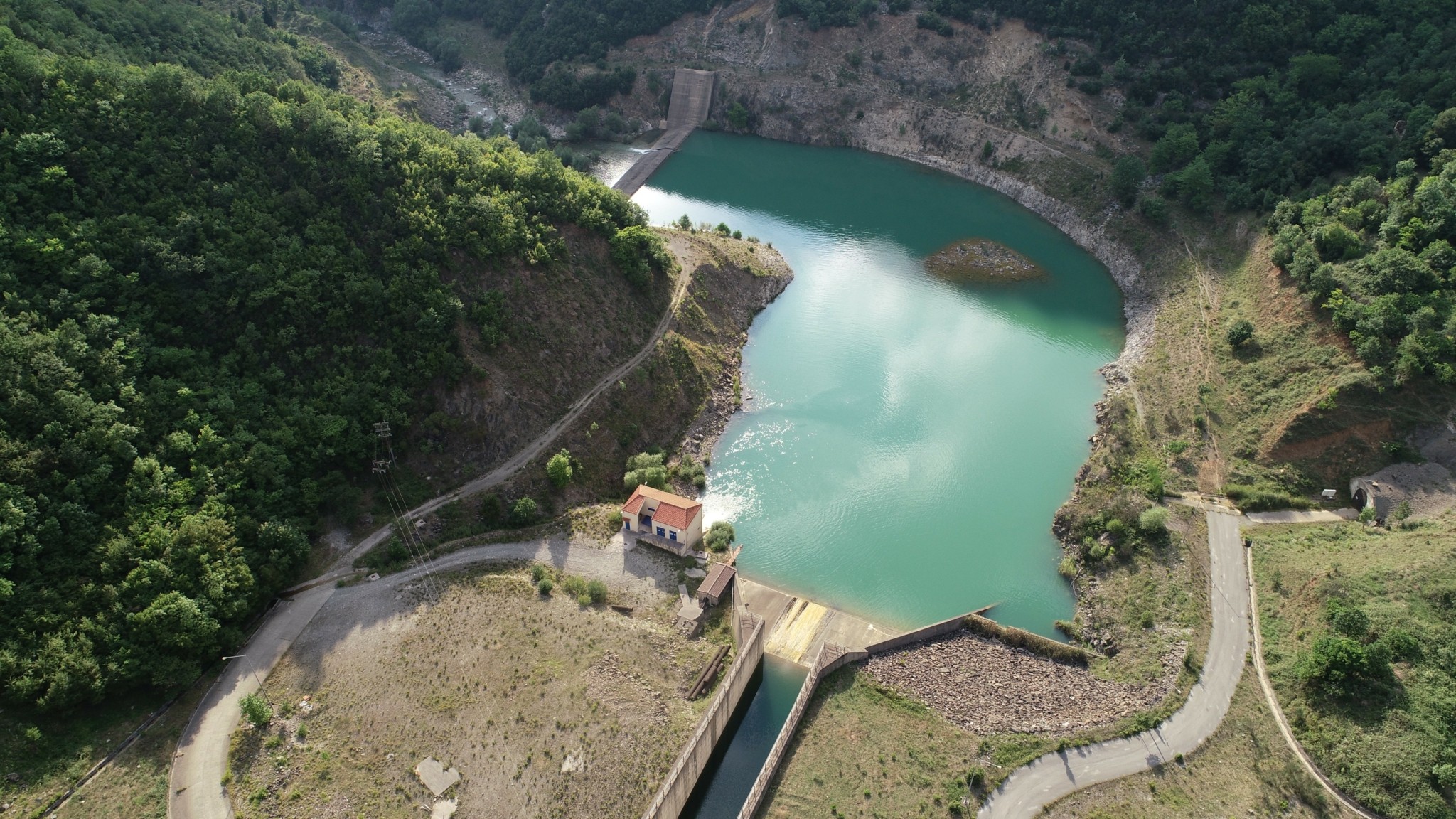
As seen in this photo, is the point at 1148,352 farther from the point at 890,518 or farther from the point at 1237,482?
the point at 890,518

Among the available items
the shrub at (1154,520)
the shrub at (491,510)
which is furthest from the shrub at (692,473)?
the shrub at (1154,520)

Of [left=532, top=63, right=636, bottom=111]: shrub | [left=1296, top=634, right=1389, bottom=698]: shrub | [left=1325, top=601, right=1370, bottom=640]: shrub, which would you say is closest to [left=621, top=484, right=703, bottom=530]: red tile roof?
[left=1296, top=634, right=1389, bottom=698]: shrub

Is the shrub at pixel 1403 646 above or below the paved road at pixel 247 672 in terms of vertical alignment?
above

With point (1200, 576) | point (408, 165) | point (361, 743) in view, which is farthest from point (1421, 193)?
point (361, 743)

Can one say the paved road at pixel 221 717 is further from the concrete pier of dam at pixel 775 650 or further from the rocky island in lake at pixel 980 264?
the rocky island in lake at pixel 980 264

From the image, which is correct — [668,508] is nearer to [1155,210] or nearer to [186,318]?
[186,318]

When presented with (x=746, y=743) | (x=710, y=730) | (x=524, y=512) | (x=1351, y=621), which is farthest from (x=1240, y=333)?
(x=524, y=512)
